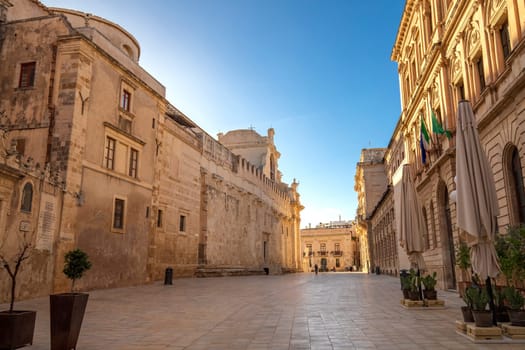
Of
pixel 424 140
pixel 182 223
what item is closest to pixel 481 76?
pixel 424 140

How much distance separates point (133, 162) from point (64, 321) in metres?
14.5

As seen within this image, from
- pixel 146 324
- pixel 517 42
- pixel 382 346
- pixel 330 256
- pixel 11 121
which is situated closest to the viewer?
pixel 382 346

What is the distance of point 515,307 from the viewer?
6.52 meters

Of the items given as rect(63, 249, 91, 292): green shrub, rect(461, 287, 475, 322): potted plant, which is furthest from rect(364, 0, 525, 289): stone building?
rect(63, 249, 91, 292): green shrub

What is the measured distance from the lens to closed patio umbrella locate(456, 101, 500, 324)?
22.7 feet

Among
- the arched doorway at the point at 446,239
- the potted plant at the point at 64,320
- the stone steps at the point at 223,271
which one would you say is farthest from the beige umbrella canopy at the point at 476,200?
the stone steps at the point at 223,271

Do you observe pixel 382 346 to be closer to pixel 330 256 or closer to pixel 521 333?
pixel 521 333

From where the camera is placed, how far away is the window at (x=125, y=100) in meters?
18.9

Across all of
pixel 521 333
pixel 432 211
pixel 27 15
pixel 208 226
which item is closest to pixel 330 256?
pixel 208 226

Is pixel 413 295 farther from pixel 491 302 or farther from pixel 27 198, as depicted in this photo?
pixel 27 198

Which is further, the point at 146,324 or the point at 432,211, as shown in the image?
the point at 432,211

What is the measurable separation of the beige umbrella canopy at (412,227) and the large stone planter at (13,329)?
30.6ft

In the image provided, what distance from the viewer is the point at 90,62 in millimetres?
16656

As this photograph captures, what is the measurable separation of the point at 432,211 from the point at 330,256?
7143cm
